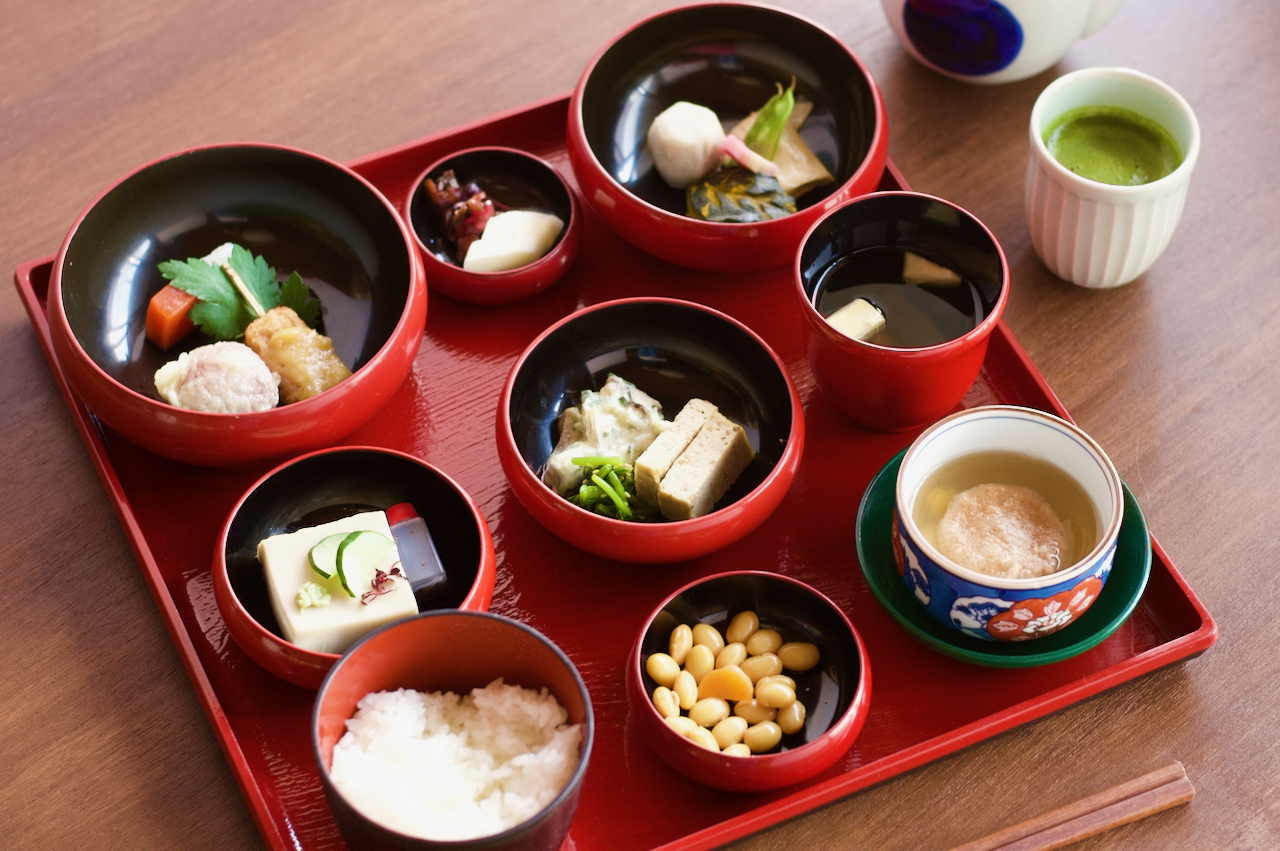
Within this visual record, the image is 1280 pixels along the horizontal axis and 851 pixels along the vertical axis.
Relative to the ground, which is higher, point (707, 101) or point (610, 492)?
point (707, 101)

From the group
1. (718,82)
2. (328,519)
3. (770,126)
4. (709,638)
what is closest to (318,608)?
(328,519)

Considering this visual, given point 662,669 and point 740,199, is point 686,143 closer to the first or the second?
point 740,199

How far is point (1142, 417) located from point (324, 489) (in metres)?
1.29

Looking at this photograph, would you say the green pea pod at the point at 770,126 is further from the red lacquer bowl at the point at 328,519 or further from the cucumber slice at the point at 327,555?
the cucumber slice at the point at 327,555

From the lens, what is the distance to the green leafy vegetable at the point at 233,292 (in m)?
1.87

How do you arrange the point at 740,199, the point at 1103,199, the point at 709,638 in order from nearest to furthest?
the point at 709,638
the point at 1103,199
the point at 740,199

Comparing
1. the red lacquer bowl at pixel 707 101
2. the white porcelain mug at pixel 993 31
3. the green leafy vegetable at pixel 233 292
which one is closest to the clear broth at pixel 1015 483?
the red lacquer bowl at pixel 707 101

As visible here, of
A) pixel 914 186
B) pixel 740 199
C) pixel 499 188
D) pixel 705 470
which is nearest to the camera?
pixel 705 470

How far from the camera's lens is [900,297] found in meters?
1.85

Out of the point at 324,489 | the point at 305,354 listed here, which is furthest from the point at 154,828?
the point at 305,354

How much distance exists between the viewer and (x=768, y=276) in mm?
2020

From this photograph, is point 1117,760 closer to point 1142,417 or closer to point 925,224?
point 1142,417

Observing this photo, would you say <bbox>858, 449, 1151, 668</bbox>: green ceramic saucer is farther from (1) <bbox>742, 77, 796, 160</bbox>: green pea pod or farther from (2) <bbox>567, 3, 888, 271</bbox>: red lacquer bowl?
(1) <bbox>742, 77, 796, 160</bbox>: green pea pod

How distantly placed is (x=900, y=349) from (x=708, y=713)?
0.58m
